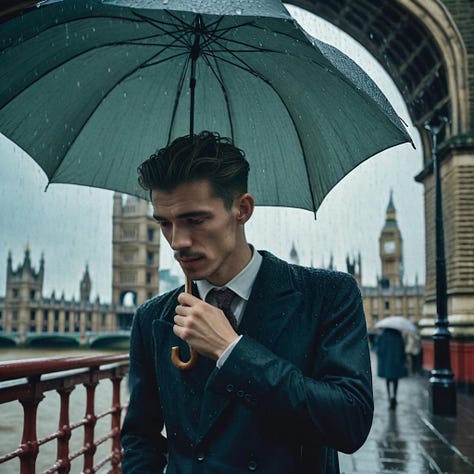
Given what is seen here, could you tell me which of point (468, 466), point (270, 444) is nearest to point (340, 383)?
point (270, 444)

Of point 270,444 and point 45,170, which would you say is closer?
point 270,444

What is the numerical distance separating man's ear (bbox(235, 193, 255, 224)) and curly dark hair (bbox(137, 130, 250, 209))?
0.05ft

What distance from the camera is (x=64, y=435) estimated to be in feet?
10.3

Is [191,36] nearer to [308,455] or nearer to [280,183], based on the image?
[280,183]

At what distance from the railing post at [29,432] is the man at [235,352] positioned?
1.10m

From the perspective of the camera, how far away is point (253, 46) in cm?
203

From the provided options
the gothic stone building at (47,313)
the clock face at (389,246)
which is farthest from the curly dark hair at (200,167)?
the clock face at (389,246)

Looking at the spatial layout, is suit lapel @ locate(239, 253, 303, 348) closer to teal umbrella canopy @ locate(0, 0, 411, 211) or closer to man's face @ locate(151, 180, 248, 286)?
man's face @ locate(151, 180, 248, 286)

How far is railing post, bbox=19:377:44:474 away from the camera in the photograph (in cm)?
A: 254

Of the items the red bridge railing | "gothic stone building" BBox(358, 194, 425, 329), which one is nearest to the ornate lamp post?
the red bridge railing

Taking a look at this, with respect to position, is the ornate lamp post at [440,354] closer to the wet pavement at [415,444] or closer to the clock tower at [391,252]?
the wet pavement at [415,444]

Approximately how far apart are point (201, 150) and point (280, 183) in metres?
0.83

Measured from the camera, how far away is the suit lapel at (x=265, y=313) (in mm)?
1411

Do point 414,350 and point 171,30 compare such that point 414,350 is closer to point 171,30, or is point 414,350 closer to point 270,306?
point 171,30
